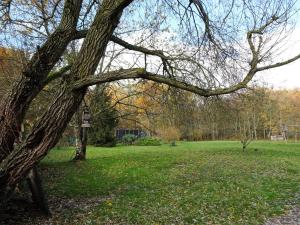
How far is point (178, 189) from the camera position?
11727 mm

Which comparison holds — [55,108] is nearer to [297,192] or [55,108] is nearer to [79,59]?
[79,59]

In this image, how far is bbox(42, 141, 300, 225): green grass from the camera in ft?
28.2

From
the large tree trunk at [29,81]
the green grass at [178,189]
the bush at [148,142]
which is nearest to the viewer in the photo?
the large tree trunk at [29,81]

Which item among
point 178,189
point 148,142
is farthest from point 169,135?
point 178,189

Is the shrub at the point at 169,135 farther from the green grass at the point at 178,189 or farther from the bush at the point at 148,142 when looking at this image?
the green grass at the point at 178,189

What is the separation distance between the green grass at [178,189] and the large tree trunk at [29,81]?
7.49 ft

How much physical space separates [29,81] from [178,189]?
6.20 m

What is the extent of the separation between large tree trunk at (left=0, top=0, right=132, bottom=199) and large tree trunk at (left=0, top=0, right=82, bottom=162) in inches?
31.7

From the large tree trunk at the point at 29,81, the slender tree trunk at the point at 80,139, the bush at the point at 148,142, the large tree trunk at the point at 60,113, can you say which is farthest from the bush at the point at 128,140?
the large tree trunk at the point at 60,113

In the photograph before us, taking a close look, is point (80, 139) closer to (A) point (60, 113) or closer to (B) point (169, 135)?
(A) point (60, 113)

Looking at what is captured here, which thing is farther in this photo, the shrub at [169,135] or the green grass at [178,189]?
the shrub at [169,135]

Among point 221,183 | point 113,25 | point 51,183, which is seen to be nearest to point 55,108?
point 113,25

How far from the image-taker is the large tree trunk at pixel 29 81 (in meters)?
7.38

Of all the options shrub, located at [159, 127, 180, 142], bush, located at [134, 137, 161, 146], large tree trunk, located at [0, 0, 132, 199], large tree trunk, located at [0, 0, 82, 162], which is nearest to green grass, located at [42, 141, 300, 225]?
large tree trunk, located at [0, 0, 132, 199]
